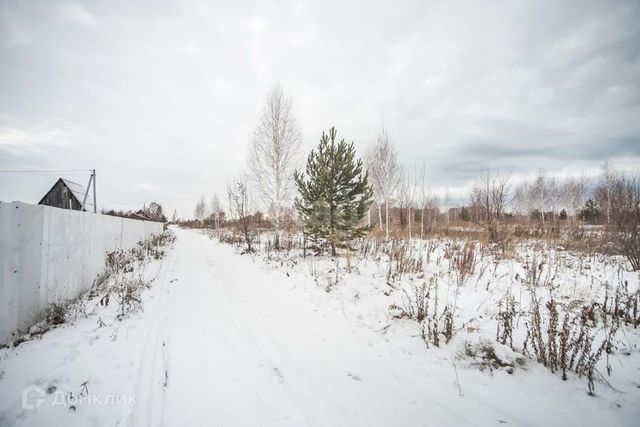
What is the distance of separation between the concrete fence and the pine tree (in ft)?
21.1

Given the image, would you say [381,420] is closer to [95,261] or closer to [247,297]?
[247,297]

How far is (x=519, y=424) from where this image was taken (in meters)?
2.23

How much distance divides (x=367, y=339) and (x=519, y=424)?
1982 millimetres

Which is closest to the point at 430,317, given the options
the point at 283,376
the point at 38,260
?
the point at 283,376

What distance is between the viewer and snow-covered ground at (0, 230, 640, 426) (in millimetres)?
2289

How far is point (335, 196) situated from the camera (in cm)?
891

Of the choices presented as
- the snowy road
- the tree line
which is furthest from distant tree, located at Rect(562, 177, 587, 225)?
the snowy road

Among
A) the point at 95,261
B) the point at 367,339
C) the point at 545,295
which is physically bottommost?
the point at 367,339

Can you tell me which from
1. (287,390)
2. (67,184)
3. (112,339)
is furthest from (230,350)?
(67,184)

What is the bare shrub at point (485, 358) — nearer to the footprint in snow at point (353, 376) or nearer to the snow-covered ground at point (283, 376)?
the snow-covered ground at point (283, 376)

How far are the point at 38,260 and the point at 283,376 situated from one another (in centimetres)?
468

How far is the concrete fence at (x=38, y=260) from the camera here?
340cm

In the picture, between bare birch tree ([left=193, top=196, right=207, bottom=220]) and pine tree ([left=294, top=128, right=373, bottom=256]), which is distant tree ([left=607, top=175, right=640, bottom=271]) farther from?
bare birch tree ([left=193, top=196, right=207, bottom=220])

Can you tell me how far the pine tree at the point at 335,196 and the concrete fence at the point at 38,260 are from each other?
642cm
